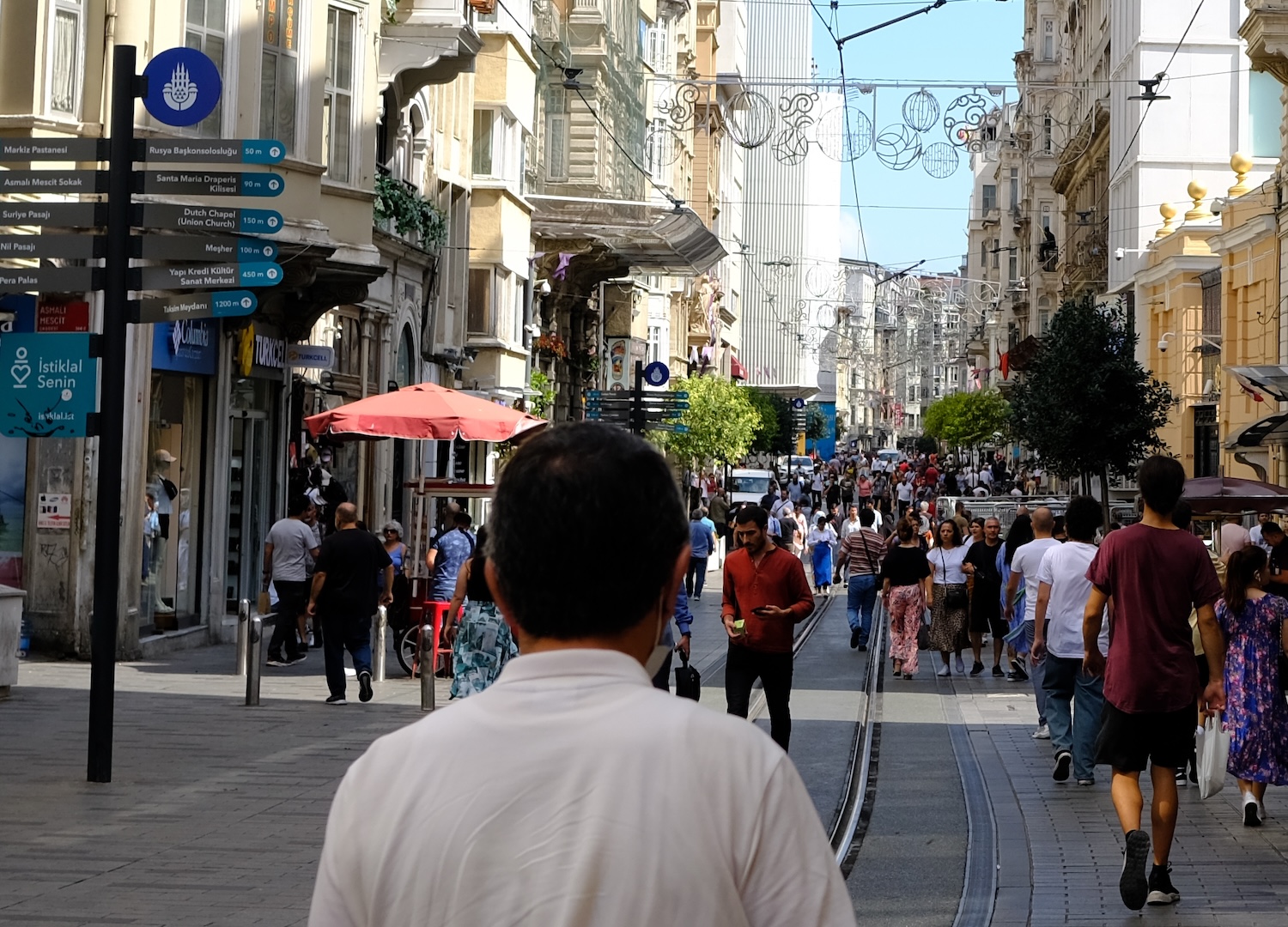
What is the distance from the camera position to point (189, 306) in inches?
444

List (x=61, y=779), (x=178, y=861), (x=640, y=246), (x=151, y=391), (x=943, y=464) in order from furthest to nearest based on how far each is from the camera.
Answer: (x=943, y=464), (x=640, y=246), (x=151, y=391), (x=61, y=779), (x=178, y=861)

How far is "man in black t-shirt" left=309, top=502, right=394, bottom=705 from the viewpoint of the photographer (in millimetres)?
15586

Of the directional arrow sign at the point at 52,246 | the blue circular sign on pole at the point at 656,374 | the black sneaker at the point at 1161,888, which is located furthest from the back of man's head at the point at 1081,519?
the blue circular sign on pole at the point at 656,374

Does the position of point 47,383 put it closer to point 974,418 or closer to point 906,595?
point 906,595

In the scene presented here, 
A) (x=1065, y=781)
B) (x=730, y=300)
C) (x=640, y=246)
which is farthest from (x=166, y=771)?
(x=730, y=300)

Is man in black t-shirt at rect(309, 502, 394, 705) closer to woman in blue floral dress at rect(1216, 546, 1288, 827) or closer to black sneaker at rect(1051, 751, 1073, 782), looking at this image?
black sneaker at rect(1051, 751, 1073, 782)

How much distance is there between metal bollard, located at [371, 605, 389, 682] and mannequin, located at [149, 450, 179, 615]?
10.7ft

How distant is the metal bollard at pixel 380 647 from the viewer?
1798cm

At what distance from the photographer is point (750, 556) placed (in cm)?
1153

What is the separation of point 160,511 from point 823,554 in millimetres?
15773

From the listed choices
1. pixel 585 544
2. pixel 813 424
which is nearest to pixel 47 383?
pixel 585 544

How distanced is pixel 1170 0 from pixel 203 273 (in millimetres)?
48933

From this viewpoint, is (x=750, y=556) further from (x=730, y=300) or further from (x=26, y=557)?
(x=730, y=300)

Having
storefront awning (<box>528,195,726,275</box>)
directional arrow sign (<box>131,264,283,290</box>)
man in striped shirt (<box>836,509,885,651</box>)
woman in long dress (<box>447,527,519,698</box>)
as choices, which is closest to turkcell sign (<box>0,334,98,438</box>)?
→ directional arrow sign (<box>131,264,283,290</box>)
